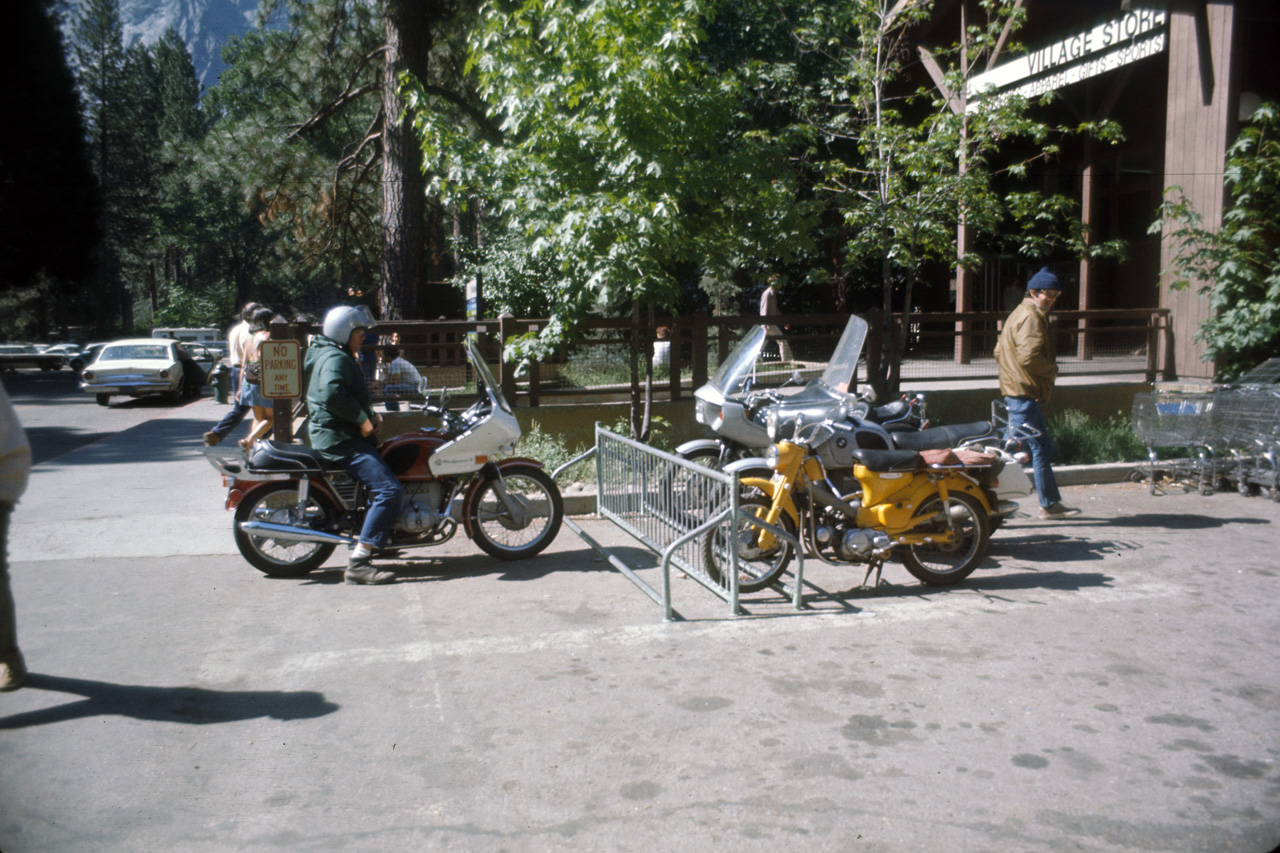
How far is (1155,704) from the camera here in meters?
4.36

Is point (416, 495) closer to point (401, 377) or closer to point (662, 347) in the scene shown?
point (401, 377)

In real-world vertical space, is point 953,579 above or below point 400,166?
below

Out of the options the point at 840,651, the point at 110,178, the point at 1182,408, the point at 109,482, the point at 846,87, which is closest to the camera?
the point at 110,178

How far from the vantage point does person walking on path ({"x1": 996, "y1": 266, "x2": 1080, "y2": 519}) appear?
807cm

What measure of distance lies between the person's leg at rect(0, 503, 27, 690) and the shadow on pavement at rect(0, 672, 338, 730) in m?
0.13

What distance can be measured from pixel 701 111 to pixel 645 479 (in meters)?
4.34

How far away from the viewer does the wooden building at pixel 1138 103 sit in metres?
Answer: 12.3

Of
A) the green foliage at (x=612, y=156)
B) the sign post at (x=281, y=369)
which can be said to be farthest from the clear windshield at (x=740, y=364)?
the sign post at (x=281, y=369)

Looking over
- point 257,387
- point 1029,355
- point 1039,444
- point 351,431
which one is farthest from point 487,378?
point 1039,444

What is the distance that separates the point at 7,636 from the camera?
4.36 m

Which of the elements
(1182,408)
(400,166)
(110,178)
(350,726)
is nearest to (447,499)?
(350,726)

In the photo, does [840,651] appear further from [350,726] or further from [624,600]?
[350,726]

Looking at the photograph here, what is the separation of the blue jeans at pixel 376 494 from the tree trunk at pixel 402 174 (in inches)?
348

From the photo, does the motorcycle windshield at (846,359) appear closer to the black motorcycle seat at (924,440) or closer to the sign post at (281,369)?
the black motorcycle seat at (924,440)
